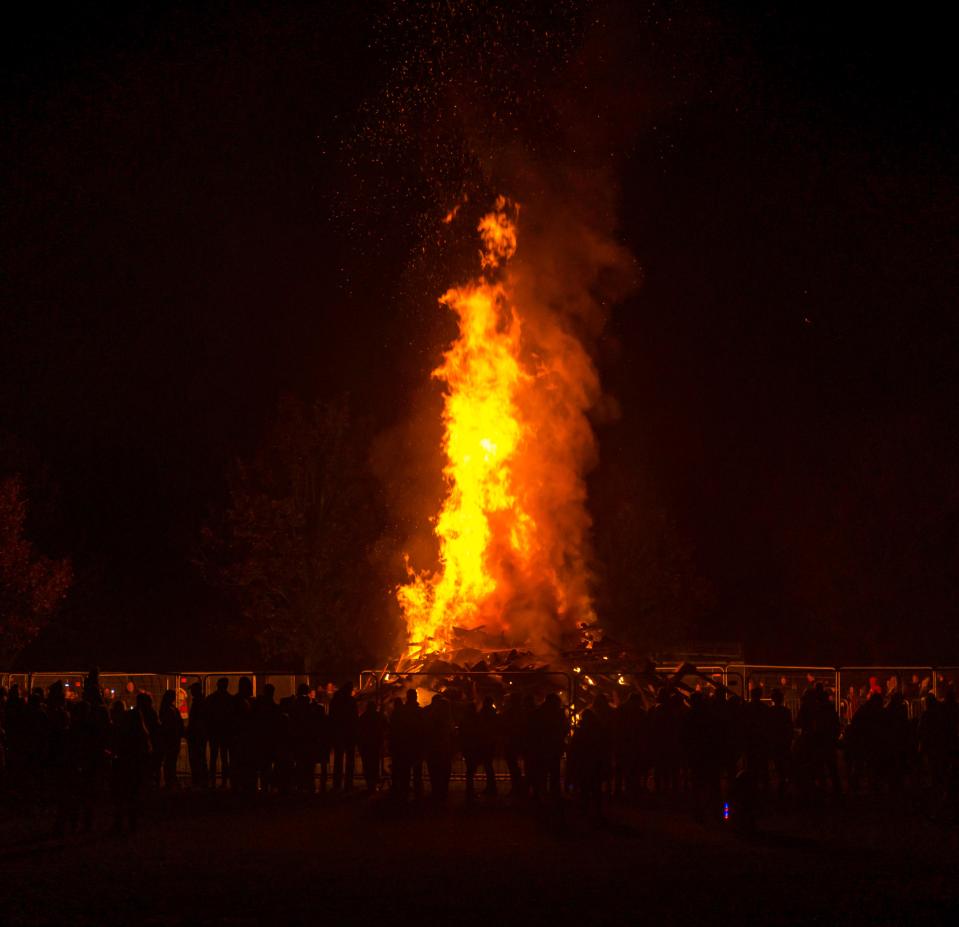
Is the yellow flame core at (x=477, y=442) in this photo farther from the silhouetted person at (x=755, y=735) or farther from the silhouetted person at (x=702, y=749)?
the silhouetted person at (x=702, y=749)

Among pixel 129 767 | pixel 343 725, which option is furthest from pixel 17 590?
pixel 129 767

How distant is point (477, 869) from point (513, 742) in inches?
229

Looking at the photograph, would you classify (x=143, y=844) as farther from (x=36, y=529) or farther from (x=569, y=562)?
(x=36, y=529)

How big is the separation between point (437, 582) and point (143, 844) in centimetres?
1607

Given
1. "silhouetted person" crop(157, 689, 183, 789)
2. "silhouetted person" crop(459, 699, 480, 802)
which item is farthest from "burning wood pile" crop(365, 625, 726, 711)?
"silhouetted person" crop(157, 689, 183, 789)

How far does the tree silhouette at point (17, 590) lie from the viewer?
128 ft

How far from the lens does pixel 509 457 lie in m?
29.4

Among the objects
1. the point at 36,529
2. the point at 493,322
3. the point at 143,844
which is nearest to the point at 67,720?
the point at 143,844

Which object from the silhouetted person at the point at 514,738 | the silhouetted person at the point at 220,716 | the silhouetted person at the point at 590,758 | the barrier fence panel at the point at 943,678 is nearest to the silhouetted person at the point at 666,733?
the silhouetted person at the point at 590,758

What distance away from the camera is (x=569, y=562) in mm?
29234

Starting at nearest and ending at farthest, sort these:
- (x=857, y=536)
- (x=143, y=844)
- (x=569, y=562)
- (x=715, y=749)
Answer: (x=143, y=844)
(x=715, y=749)
(x=569, y=562)
(x=857, y=536)

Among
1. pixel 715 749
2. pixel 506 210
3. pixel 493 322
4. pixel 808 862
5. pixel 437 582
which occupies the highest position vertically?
pixel 506 210

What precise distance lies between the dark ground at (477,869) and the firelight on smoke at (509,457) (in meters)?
11.8

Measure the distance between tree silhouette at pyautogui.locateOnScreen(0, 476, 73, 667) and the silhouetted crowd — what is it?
831 inches
